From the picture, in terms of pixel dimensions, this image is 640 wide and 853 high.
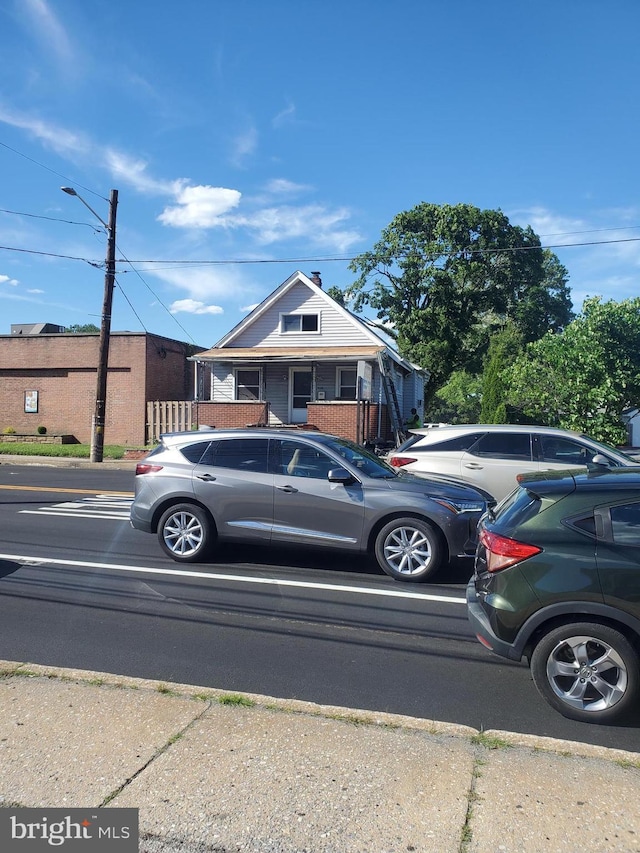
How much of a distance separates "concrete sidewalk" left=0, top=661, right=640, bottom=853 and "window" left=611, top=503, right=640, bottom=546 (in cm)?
121

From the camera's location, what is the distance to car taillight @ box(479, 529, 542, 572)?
4.31 metres

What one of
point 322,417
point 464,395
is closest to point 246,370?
point 322,417

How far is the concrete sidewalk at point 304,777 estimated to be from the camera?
2.90 m

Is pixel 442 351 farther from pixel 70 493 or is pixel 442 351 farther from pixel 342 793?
pixel 342 793

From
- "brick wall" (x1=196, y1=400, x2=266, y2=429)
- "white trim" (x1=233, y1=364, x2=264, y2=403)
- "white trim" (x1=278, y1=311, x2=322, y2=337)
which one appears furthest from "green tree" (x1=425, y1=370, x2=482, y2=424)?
"brick wall" (x1=196, y1=400, x2=266, y2=429)

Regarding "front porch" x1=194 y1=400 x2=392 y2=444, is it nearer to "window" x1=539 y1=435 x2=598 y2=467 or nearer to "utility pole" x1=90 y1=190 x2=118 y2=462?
"utility pole" x1=90 y1=190 x2=118 y2=462

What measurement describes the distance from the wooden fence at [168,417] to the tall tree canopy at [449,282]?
54.9ft

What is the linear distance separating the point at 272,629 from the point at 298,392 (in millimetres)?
20881

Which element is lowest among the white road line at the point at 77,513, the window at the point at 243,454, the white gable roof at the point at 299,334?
the white road line at the point at 77,513

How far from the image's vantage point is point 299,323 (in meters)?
27.2

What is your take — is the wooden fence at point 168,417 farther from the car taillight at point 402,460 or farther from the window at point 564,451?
the window at point 564,451

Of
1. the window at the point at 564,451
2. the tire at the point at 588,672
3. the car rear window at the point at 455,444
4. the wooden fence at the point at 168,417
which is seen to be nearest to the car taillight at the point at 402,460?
the car rear window at the point at 455,444

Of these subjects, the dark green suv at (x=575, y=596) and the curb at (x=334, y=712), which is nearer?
the curb at (x=334, y=712)

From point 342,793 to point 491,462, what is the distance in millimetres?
7053
